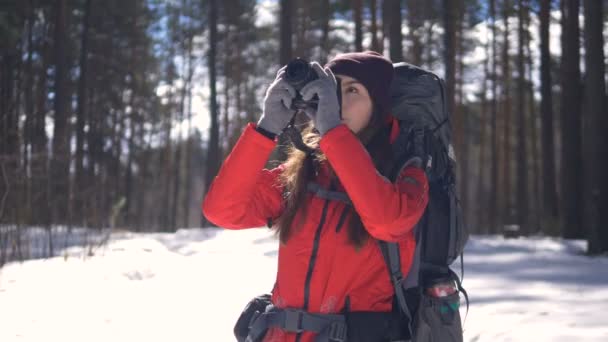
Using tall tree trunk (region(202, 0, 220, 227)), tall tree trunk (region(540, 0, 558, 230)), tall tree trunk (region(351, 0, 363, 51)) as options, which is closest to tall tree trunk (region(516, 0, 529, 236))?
tall tree trunk (region(540, 0, 558, 230))

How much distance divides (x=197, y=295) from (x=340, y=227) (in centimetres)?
469

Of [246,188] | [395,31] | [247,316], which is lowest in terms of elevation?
[247,316]

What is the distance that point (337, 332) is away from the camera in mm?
1730

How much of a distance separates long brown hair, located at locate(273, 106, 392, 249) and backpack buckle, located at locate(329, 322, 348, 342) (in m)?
0.21

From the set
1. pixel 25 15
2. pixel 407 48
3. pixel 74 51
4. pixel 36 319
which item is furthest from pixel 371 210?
pixel 74 51

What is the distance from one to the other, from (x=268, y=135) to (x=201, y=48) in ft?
104

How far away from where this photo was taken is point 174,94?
119ft

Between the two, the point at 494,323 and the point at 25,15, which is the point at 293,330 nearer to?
the point at 494,323

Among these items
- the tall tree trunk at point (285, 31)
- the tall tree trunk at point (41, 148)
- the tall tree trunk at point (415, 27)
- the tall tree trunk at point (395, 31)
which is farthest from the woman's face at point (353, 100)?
the tall tree trunk at point (415, 27)

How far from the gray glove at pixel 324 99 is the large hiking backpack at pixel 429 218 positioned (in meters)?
0.26

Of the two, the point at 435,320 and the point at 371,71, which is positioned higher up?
the point at 371,71

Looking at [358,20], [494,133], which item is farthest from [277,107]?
[494,133]

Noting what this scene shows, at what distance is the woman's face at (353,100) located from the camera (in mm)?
1905

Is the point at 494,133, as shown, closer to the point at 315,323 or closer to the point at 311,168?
the point at 311,168
